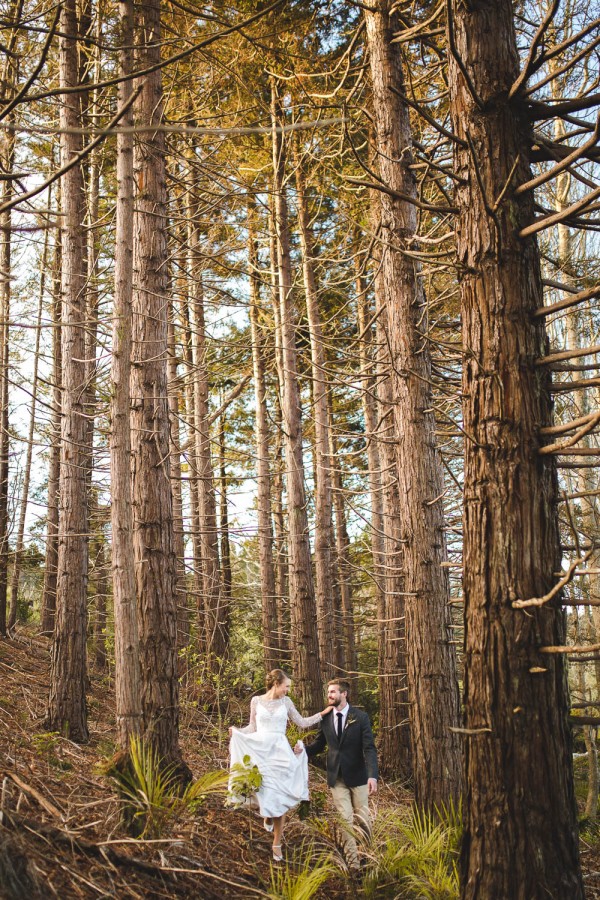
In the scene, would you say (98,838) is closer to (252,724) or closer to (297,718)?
(252,724)

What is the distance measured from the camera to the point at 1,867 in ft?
9.49

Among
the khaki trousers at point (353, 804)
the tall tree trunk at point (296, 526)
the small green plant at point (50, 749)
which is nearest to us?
the khaki trousers at point (353, 804)

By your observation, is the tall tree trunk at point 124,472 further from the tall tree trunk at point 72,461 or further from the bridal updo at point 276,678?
the tall tree trunk at point 72,461

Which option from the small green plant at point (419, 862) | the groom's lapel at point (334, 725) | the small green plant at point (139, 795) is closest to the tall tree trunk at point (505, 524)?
the small green plant at point (419, 862)

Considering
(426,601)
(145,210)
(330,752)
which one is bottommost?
(330,752)

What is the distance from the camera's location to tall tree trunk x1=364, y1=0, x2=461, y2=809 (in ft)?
19.9

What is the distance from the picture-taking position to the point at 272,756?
6125 mm

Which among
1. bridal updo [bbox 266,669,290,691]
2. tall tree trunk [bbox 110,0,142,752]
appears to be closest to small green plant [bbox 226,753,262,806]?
bridal updo [bbox 266,669,290,691]

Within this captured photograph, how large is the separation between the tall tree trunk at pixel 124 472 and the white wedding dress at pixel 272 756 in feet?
4.44

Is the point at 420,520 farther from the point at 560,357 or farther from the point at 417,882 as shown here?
the point at 560,357

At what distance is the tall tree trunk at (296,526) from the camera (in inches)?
440

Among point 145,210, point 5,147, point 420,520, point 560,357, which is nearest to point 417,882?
point 420,520

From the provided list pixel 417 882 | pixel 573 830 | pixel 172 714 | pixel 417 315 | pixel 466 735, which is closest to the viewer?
pixel 573 830

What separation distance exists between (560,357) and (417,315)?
3.52 meters
